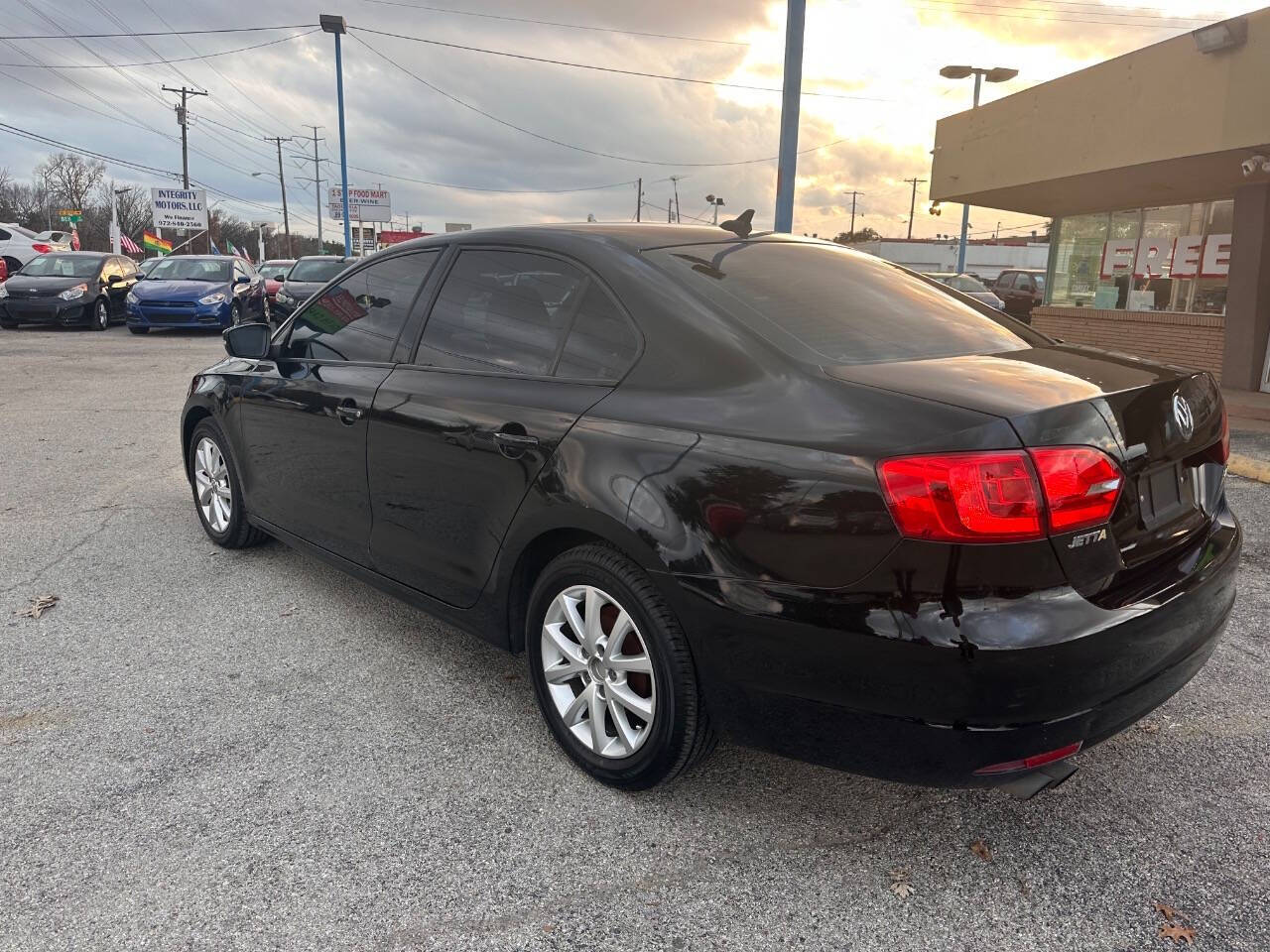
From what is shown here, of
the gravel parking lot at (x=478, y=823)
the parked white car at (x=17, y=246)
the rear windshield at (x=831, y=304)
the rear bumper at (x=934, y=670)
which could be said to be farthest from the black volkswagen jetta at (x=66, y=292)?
the rear bumper at (x=934, y=670)

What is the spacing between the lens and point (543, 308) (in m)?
2.97

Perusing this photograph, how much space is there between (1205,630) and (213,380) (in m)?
4.42

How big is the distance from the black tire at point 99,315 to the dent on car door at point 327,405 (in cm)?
1761

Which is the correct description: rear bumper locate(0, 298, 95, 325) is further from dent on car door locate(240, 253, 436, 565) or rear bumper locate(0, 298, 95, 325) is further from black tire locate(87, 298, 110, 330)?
dent on car door locate(240, 253, 436, 565)

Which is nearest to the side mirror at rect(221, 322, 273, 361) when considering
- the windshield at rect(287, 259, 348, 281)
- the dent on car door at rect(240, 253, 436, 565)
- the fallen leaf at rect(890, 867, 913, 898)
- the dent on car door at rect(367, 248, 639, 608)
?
the dent on car door at rect(240, 253, 436, 565)

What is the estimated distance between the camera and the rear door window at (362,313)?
3520 millimetres

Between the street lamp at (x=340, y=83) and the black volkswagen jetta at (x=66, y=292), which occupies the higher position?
the street lamp at (x=340, y=83)

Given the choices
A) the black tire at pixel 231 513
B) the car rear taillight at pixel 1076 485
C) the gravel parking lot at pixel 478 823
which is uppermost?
the car rear taillight at pixel 1076 485

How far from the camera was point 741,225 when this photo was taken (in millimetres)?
3301

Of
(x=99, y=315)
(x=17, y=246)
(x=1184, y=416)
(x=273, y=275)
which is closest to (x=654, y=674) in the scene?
(x=1184, y=416)

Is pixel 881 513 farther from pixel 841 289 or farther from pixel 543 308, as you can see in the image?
pixel 543 308

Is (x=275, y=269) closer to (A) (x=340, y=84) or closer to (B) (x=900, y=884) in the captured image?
(A) (x=340, y=84)

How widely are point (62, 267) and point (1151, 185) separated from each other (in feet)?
68.1

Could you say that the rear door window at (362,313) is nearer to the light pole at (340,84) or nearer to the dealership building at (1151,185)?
the dealership building at (1151,185)
